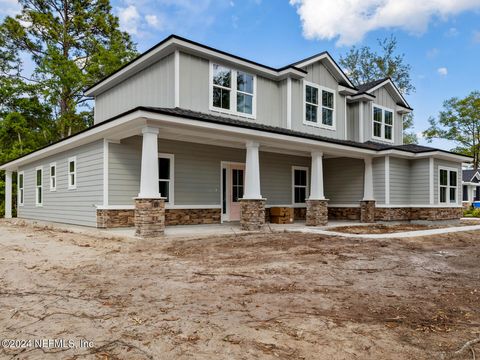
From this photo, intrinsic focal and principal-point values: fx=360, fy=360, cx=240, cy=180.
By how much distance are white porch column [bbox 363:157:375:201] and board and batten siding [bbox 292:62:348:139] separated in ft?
5.72

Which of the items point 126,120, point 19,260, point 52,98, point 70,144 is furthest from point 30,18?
point 19,260

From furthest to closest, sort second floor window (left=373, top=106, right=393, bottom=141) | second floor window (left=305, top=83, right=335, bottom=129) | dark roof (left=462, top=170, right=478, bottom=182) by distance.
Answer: dark roof (left=462, top=170, right=478, bottom=182), second floor window (left=373, top=106, right=393, bottom=141), second floor window (left=305, top=83, right=335, bottom=129)

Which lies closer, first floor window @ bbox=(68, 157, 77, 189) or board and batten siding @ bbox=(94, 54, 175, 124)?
board and batten siding @ bbox=(94, 54, 175, 124)

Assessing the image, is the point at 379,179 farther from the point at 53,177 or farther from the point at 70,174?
the point at 53,177

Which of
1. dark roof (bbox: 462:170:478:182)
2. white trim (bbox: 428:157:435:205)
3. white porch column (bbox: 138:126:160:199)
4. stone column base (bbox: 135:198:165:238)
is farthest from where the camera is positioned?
dark roof (bbox: 462:170:478:182)

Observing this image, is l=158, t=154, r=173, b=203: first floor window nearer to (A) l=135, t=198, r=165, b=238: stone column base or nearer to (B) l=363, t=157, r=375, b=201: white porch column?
(A) l=135, t=198, r=165, b=238: stone column base

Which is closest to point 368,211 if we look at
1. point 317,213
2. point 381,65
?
point 317,213

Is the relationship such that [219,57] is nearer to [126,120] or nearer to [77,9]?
[126,120]

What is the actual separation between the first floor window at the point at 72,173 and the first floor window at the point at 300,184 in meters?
9.11

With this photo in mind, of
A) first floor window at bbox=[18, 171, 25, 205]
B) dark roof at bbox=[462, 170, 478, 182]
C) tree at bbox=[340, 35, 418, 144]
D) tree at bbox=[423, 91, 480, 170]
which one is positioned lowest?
first floor window at bbox=[18, 171, 25, 205]

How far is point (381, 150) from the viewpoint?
15031mm

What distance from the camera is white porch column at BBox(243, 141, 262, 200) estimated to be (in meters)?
11.3

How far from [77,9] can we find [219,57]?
18.9 meters

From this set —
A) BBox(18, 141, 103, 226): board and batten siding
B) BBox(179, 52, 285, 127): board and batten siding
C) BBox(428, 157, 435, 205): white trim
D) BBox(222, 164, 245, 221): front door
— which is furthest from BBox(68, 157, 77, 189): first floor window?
BBox(428, 157, 435, 205): white trim
